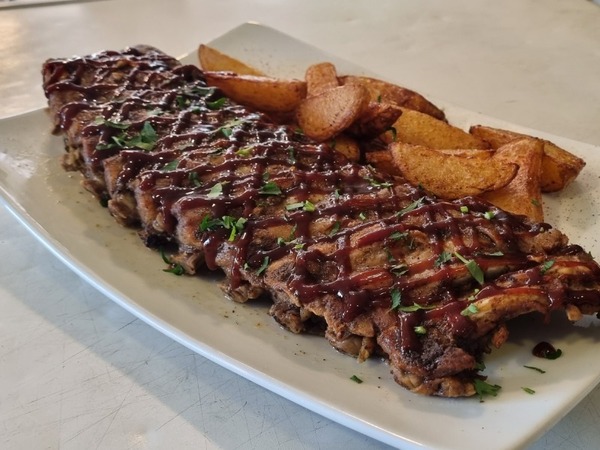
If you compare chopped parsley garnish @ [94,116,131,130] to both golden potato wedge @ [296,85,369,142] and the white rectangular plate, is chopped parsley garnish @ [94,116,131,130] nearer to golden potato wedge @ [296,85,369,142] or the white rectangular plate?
the white rectangular plate

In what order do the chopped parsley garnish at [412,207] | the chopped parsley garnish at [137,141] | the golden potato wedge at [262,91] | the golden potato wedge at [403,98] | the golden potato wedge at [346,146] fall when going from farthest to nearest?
the golden potato wedge at [403,98]
the golden potato wedge at [262,91]
the golden potato wedge at [346,146]
the chopped parsley garnish at [137,141]
the chopped parsley garnish at [412,207]

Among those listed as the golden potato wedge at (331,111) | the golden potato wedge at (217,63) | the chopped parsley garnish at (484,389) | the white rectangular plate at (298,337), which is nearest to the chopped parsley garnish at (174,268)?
the white rectangular plate at (298,337)

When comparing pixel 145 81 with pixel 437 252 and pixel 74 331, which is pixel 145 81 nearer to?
pixel 74 331

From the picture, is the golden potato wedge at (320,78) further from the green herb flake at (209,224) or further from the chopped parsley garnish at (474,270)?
the chopped parsley garnish at (474,270)

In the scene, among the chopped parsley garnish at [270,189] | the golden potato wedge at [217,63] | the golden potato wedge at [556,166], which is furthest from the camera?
the golden potato wedge at [217,63]

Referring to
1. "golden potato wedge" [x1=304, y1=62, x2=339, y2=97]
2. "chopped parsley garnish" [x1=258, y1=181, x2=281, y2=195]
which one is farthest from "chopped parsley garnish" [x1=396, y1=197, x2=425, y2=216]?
"golden potato wedge" [x1=304, y1=62, x2=339, y2=97]
